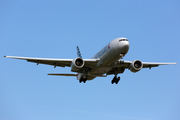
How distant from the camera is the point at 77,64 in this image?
3459 cm

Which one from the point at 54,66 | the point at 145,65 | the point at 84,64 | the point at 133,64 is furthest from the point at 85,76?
the point at 145,65

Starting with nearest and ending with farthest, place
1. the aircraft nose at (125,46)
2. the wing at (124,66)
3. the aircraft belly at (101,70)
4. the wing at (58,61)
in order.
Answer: the aircraft nose at (125,46)
the wing at (58,61)
the aircraft belly at (101,70)
the wing at (124,66)

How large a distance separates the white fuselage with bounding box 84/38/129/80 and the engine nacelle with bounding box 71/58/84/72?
216cm

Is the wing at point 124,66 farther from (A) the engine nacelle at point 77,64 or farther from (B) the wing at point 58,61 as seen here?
(A) the engine nacelle at point 77,64

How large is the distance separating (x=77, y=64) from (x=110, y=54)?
15.4ft

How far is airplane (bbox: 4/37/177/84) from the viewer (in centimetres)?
3192

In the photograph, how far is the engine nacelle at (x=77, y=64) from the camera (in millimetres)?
34062

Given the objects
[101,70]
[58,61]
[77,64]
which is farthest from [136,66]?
[58,61]

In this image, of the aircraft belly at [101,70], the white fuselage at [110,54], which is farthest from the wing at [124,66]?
→ the white fuselage at [110,54]

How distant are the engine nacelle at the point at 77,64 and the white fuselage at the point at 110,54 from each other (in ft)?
7.10

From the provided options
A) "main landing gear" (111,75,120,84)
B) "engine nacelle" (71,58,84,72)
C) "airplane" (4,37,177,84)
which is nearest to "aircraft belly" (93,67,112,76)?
"airplane" (4,37,177,84)

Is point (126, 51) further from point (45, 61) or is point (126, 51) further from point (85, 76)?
point (45, 61)

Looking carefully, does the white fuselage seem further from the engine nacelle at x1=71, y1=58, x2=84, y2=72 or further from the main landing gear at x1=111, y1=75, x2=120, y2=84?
the main landing gear at x1=111, y1=75, x2=120, y2=84

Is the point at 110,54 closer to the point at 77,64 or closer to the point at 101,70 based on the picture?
the point at 101,70
